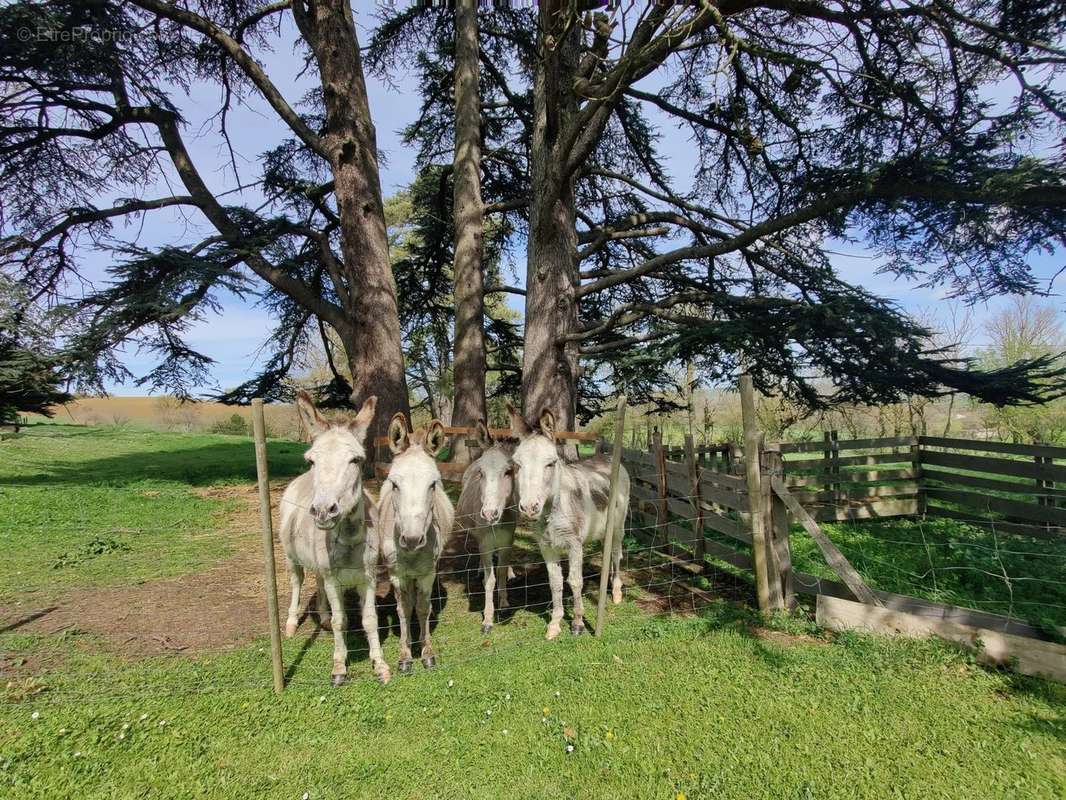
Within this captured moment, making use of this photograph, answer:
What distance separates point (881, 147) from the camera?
782 centimetres

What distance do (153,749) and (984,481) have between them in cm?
1230

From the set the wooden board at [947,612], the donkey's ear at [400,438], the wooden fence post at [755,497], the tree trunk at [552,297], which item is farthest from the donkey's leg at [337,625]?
the wooden board at [947,612]

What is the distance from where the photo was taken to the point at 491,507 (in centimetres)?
448

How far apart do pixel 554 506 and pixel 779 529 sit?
233 centimetres

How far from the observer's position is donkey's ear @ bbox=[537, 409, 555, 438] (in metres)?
5.00

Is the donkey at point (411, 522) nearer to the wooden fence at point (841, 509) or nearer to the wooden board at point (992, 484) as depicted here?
the wooden fence at point (841, 509)

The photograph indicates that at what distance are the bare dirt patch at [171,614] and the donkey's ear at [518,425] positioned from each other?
3.48 metres

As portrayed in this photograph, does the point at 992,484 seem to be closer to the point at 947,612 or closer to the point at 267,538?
the point at 947,612

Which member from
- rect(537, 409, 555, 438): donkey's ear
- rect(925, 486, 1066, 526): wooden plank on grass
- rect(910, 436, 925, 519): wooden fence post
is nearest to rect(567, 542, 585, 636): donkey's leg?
rect(537, 409, 555, 438): donkey's ear

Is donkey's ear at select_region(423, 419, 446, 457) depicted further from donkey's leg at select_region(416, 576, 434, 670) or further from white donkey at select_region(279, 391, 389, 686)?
donkey's leg at select_region(416, 576, 434, 670)

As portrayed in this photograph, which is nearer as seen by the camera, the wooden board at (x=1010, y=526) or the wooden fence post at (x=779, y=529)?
the wooden fence post at (x=779, y=529)

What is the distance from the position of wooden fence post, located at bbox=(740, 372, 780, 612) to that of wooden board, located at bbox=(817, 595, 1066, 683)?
1.65 ft

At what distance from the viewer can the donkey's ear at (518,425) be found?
203 inches

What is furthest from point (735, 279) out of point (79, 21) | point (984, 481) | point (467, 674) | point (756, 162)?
point (79, 21)
